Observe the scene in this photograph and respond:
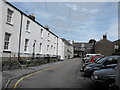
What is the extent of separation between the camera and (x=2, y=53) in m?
14.0

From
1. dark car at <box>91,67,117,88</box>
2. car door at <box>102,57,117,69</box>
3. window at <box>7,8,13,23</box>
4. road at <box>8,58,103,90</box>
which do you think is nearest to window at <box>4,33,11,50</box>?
window at <box>7,8,13,23</box>

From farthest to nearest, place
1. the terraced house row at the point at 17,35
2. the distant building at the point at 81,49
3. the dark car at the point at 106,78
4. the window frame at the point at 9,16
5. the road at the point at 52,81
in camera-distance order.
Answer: the distant building at the point at 81,49
the window frame at the point at 9,16
the terraced house row at the point at 17,35
the road at the point at 52,81
the dark car at the point at 106,78

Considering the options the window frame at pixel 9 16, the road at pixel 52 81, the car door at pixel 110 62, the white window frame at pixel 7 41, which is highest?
the window frame at pixel 9 16

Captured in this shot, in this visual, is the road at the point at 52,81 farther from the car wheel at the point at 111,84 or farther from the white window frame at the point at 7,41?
the white window frame at the point at 7,41

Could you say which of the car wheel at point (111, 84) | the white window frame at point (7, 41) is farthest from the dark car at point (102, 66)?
the white window frame at point (7, 41)

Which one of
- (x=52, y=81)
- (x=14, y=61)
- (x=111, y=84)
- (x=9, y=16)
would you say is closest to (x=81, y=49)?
(x=9, y=16)

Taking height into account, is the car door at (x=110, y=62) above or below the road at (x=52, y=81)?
above

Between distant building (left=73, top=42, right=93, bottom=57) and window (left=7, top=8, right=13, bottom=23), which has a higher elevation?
window (left=7, top=8, right=13, bottom=23)

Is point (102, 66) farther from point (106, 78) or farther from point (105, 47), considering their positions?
point (105, 47)

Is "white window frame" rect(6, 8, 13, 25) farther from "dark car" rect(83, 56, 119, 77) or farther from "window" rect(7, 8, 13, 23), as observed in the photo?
"dark car" rect(83, 56, 119, 77)

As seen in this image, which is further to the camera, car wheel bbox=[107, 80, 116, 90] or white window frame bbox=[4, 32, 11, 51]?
white window frame bbox=[4, 32, 11, 51]

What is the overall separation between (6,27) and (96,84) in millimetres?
11614

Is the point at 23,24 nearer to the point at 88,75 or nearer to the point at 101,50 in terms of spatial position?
the point at 88,75

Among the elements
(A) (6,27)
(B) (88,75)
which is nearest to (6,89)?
(B) (88,75)
